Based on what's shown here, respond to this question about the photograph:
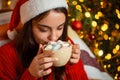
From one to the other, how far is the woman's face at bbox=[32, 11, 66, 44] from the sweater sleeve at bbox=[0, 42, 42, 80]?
18cm

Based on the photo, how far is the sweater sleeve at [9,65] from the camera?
1.42m

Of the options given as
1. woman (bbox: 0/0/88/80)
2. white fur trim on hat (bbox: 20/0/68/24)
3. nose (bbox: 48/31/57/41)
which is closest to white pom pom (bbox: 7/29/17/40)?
woman (bbox: 0/0/88/80)

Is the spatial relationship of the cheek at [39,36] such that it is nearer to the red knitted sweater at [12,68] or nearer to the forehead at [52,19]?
the forehead at [52,19]

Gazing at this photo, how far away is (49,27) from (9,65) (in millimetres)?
291

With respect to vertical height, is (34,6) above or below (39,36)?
above

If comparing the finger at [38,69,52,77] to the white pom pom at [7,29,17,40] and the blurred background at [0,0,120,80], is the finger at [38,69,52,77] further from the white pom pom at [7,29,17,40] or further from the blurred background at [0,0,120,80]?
the blurred background at [0,0,120,80]

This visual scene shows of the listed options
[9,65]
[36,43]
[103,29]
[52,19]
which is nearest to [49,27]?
[52,19]

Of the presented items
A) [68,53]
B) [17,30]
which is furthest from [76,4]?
[68,53]

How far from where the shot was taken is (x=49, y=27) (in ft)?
4.33

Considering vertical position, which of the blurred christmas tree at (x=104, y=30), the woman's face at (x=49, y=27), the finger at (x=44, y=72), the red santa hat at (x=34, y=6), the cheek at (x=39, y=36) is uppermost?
the red santa hat at (x=34, y=6)

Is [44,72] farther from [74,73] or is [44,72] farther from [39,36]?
[74,73]

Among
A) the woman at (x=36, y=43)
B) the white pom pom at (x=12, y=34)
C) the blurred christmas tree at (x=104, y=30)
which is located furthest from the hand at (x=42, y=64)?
the blurred christmas tree at (x=104, y=30)

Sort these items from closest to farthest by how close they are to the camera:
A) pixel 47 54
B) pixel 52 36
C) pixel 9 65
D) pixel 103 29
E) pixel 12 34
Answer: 1. pixel 47 54
2. pixel 52 36
3. pixel 9 65
4. pixel 12 34
5. pixel 103 29

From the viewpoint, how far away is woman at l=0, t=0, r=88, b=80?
131cm
